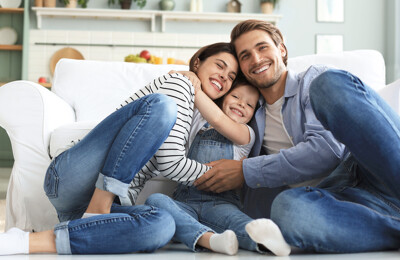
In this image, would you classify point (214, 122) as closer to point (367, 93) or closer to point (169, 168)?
point (169, 168)

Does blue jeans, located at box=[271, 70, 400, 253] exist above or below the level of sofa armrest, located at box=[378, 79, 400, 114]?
below

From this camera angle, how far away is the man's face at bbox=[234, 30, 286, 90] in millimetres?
1666

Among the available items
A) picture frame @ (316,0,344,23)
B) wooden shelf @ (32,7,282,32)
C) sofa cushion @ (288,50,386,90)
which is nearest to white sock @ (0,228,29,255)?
sofa cushion @ (288,50,386,90)

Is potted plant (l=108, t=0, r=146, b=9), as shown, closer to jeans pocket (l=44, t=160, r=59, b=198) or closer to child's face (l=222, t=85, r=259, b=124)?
child's face (l=222, t=85, r=259, b=124)

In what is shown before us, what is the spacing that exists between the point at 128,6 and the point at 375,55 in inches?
150

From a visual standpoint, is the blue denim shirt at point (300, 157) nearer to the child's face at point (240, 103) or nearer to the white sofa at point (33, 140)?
the child's face at point (240, 103)

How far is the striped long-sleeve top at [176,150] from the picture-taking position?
1.42 metres

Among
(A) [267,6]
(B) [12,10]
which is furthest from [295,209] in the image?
(B) [12,10]

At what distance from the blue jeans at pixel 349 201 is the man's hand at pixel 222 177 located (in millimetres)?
261

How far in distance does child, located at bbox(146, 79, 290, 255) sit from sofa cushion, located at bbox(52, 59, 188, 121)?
705 millimetres

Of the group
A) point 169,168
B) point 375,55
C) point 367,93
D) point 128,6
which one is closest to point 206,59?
point 169,168

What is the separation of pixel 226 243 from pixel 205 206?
13.1 inches

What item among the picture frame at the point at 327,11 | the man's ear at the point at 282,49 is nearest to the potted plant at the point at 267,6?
the picture frame at the point at 327,11

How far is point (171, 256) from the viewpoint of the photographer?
1.20m
